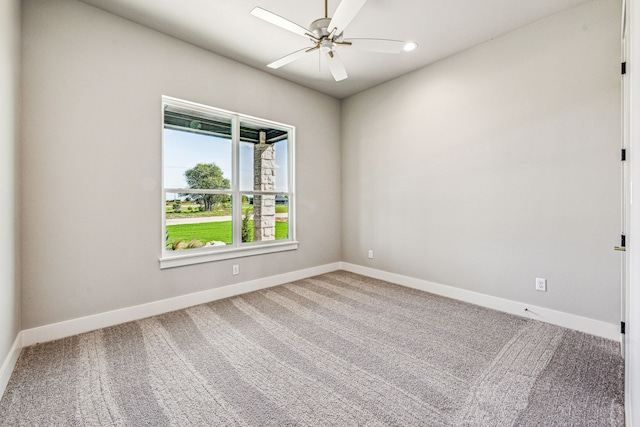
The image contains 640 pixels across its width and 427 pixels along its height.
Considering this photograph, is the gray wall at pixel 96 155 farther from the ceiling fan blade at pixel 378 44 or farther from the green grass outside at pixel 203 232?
the ceiling fan blade at pixel 378 44

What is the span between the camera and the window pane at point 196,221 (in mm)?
3129

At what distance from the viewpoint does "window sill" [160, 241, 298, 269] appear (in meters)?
3.04

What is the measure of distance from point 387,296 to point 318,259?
1371mm

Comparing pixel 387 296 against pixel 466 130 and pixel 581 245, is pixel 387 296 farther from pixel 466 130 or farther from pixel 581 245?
pixel 466 130

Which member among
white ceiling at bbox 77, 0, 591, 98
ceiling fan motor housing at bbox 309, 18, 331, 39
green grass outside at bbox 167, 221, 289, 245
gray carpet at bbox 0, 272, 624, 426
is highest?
white ceiling at bbox 77, 0, 591, 98

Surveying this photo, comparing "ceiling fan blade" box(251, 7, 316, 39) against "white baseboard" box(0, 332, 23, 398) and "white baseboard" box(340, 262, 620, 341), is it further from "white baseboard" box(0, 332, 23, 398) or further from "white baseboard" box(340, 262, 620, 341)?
"white baseboard" box(340, 262, 620, 341)

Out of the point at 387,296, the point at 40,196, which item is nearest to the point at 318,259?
the point at 387,296

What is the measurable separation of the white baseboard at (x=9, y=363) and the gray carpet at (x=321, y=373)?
43mm

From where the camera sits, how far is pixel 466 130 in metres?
3.27

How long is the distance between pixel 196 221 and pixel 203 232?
161 millimetres

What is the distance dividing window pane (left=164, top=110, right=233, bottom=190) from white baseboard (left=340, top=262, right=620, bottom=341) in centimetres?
269

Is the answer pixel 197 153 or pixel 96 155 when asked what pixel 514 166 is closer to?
pixel 197 153

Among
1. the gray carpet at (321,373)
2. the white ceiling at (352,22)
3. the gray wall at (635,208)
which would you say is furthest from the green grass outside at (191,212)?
the gray wall at (635,208)

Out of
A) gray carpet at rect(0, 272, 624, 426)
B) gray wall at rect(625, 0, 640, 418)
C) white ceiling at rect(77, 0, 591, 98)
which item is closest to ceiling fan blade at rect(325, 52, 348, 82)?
white ceiling at rect(77, 0, 591, 98)
